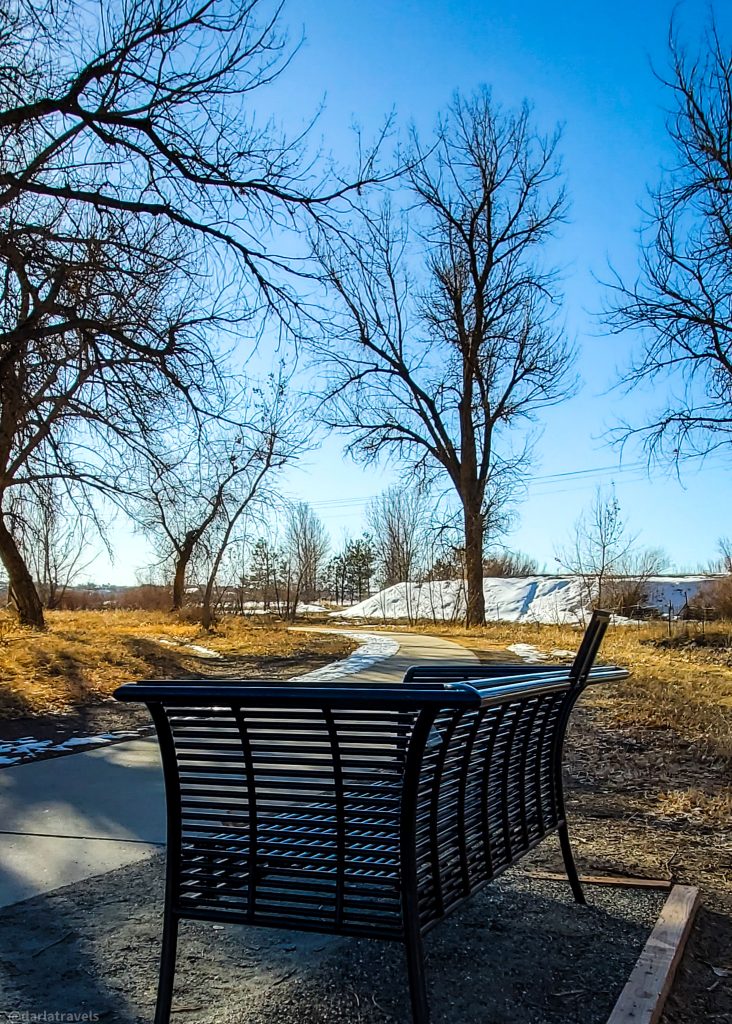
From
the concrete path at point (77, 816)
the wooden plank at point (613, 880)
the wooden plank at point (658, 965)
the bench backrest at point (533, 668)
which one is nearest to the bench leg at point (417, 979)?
the wooden plank at point (658, 965)

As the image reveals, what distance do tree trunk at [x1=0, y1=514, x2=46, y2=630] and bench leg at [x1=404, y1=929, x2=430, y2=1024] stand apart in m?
15.3

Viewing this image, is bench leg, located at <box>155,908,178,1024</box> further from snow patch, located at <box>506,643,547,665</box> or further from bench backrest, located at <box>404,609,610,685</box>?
snow patch, located at <box>506,643,547,665</box>

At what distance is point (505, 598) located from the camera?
42.2m

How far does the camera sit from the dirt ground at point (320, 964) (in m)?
2.34

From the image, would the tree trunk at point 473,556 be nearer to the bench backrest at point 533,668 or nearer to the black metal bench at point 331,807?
the bench backrest at point 533,668

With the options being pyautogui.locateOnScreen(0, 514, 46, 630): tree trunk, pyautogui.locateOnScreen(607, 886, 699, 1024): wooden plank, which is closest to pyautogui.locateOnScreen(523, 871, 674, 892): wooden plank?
pyautogui.locateOnScreen(607, 886, 699, 1024): wooden plank

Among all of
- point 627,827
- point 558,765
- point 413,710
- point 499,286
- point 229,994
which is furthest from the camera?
point 499,286

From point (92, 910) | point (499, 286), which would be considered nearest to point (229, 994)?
point (92, 910)

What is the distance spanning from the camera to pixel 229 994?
8.01 ft

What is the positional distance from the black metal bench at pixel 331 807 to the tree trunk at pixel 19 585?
48.7 ft

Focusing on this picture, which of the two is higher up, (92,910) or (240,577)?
(240,577)

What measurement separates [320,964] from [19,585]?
1511cm

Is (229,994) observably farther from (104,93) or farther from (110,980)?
(104,93)

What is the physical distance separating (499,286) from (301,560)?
19.7 meters
